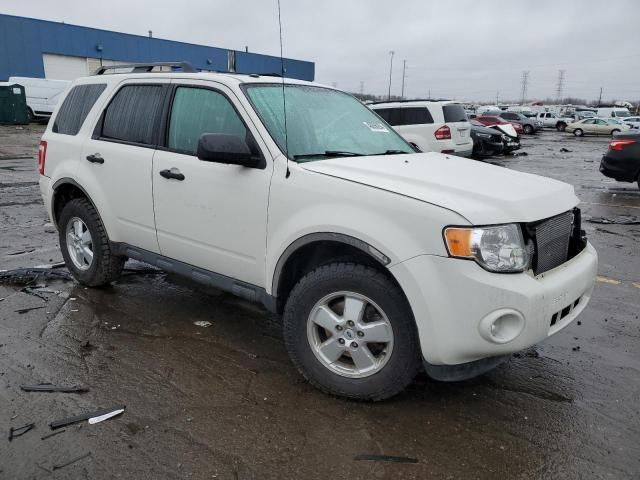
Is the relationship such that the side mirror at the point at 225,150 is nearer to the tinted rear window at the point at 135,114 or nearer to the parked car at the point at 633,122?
the tinted rear window at the point at 135,114

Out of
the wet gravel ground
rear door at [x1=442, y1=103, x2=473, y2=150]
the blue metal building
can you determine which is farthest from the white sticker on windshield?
the blue metal building

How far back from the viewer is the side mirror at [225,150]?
315cm

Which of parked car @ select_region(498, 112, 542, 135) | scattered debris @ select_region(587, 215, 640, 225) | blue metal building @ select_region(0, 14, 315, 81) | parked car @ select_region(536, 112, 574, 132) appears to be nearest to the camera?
scattered debris @ select_region(587, 215, 640, 225)

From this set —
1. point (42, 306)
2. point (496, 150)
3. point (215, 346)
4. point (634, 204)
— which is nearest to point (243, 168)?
point (215, 346)

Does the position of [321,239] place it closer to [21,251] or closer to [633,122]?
[21,251]

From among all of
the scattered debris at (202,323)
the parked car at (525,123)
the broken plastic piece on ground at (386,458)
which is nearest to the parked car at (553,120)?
the parked car at (525,123)

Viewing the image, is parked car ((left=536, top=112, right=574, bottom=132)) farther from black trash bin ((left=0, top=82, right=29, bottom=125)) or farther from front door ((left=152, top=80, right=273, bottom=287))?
front door ((left=152, top=80, right=273, bottom=287))

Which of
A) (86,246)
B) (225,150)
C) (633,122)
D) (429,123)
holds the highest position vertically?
(225,150)

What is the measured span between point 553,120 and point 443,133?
37017 mm

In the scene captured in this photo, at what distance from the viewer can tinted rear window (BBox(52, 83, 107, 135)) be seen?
4.67m

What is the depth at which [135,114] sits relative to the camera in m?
4.23

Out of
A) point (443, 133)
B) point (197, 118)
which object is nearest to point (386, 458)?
point (197, 118)

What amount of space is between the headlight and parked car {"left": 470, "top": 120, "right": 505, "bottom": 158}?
17.0 m

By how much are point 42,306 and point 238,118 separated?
2.47m
